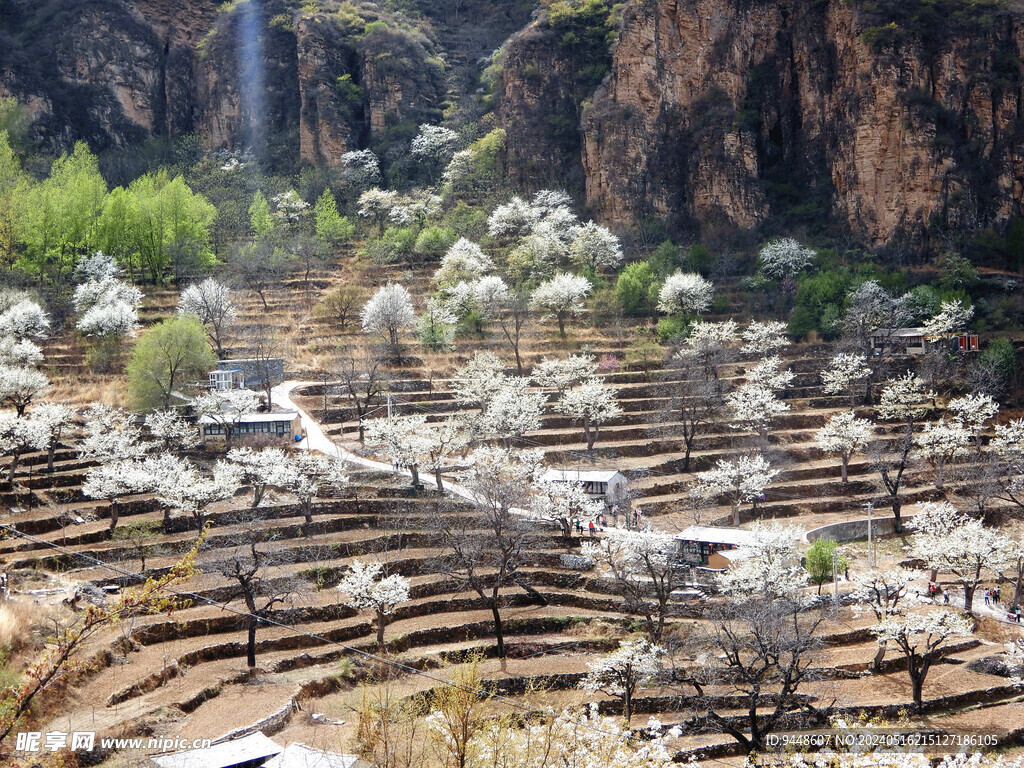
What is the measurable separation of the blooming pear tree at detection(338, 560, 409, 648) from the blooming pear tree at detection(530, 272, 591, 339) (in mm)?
35070

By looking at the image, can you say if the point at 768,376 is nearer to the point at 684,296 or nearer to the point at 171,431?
the point at 684,296

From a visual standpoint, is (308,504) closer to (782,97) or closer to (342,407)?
(342,407)

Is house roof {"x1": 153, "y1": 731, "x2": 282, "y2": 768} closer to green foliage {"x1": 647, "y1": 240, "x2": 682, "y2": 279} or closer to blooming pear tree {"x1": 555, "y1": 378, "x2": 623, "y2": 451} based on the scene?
blooming pear tree {"x1": 555, "y1": 378, "x2": 623, "y2": 451}

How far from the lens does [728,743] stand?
28.6 m

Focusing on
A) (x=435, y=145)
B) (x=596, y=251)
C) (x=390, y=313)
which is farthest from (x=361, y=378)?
(x=435, y=145)

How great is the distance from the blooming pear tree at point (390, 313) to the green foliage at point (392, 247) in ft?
53.8

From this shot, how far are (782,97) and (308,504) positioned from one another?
198 feet

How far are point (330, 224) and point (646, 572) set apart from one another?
60344mm

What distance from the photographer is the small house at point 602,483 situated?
47406mm

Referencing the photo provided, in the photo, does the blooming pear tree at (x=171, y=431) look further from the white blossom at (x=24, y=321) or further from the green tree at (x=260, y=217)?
the green tree at (x=260, y=217)

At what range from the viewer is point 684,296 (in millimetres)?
69250

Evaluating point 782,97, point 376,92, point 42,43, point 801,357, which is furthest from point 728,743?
point 42,43

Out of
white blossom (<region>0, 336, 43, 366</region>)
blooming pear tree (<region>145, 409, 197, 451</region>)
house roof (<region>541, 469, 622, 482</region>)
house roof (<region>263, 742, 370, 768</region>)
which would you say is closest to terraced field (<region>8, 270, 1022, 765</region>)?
house roof (<region>263, 742, 370, 768</region>)

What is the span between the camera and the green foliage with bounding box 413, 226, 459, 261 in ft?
280
